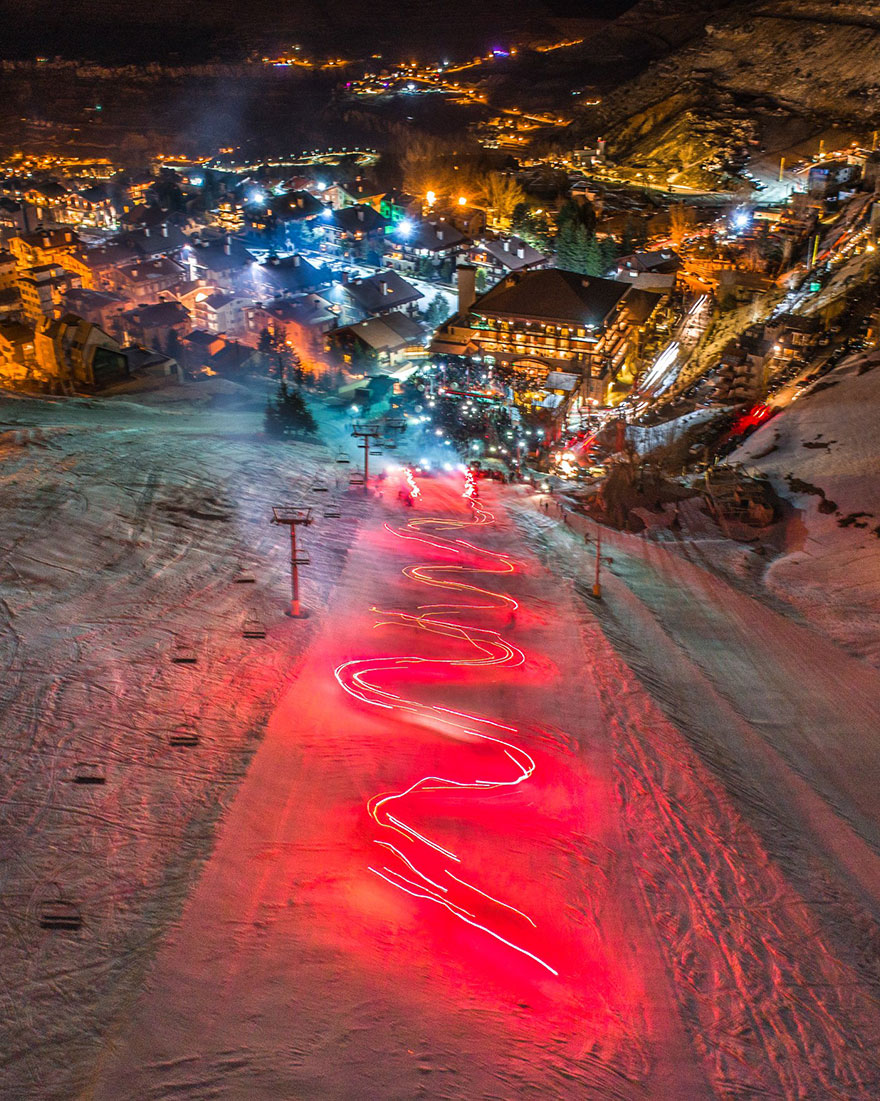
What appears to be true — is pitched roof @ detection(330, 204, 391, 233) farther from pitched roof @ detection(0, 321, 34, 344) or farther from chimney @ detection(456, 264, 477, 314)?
pitched roof @ detection(0, 321, 34, 344)

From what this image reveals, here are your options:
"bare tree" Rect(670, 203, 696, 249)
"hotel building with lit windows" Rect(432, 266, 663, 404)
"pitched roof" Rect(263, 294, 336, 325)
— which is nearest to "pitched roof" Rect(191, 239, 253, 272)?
"pitched roof" Rect(263, 294, 336, 325)

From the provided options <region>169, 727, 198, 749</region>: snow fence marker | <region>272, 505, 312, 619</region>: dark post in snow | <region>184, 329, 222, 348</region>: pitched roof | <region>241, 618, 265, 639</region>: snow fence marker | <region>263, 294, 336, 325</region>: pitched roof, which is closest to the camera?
<region>169, 727, 198, 749</region>: snow fence marker

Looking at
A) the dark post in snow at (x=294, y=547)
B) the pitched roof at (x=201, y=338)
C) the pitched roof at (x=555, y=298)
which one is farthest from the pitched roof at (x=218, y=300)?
the dark post in snow at (x=294, y=547)

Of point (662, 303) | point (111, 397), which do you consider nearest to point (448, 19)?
point (662, 303)

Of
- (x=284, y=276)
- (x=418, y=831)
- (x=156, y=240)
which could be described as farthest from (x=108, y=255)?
(x=418, y=831)

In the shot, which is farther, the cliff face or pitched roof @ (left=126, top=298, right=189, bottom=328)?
the cliff face

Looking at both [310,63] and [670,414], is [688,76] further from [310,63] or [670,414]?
[310,63]
